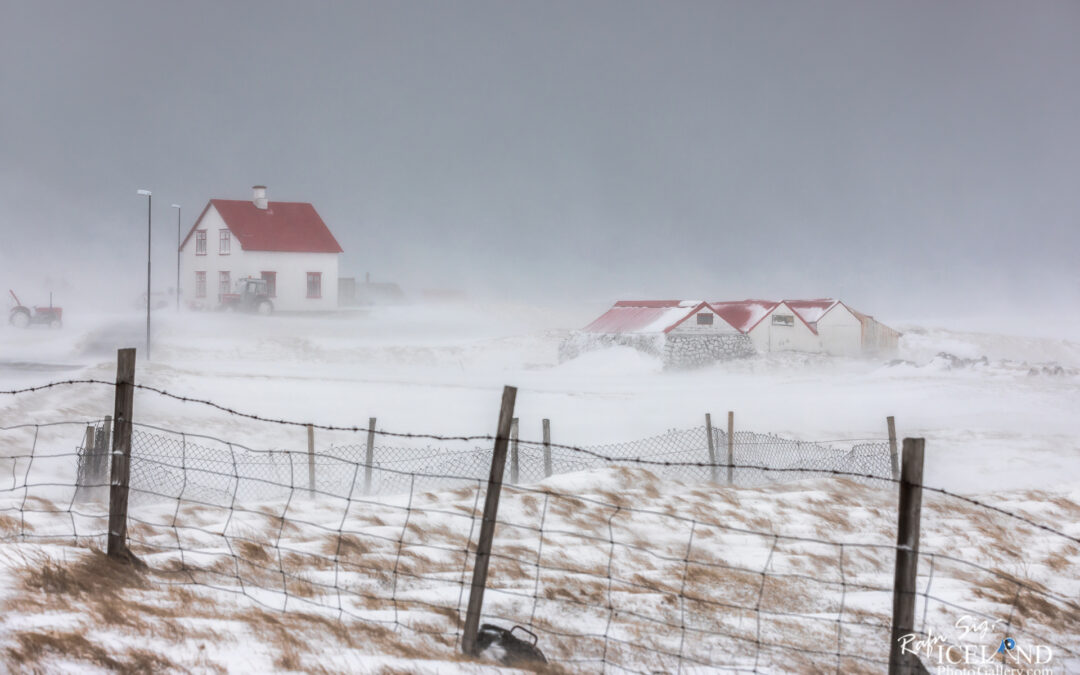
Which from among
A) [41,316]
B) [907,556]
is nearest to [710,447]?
[907,556]

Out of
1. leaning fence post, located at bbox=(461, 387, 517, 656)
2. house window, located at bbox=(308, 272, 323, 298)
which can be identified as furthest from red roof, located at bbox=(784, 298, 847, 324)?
leaning fence post, located at bbox=(461, 387, 517, 656)

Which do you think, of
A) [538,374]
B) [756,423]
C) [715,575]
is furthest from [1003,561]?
[538,374]

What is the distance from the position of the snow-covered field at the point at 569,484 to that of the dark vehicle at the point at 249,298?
131 cm

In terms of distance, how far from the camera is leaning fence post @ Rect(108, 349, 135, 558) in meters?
6.88

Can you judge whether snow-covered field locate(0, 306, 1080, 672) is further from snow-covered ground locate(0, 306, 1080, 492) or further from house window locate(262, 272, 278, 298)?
house window locate(262, 272, 278, 298)

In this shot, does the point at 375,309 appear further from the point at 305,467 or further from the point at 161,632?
the point at 161,632

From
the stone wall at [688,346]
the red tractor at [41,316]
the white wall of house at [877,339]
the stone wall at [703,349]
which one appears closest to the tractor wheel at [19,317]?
the red tractor at [41,316]

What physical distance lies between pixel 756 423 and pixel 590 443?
214 inches

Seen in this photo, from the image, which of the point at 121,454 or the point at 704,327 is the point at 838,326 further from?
the point at 121,454

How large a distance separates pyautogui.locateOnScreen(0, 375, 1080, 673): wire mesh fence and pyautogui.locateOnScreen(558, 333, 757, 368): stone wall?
72.4 feet

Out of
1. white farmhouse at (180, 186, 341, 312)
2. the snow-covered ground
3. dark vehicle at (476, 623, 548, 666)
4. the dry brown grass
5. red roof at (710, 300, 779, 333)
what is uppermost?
white farmhouse at (180, 186, 341, 312)

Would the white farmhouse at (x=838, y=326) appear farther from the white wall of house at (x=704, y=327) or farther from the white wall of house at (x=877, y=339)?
the white wall of house at (x=704, y=327)

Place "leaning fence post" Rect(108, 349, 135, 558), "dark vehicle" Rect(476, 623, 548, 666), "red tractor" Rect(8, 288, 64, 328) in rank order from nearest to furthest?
"dark vehicle" Rect(476, 623, 548, 666) < "leaning fence post" Rect(108, 349, 135, 558) < "red tractor" Rect(8, 288, 64, 328)

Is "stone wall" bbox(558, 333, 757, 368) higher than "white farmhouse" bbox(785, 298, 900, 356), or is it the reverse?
"white farmhouse" bbox(785, 298, 900, 356)
